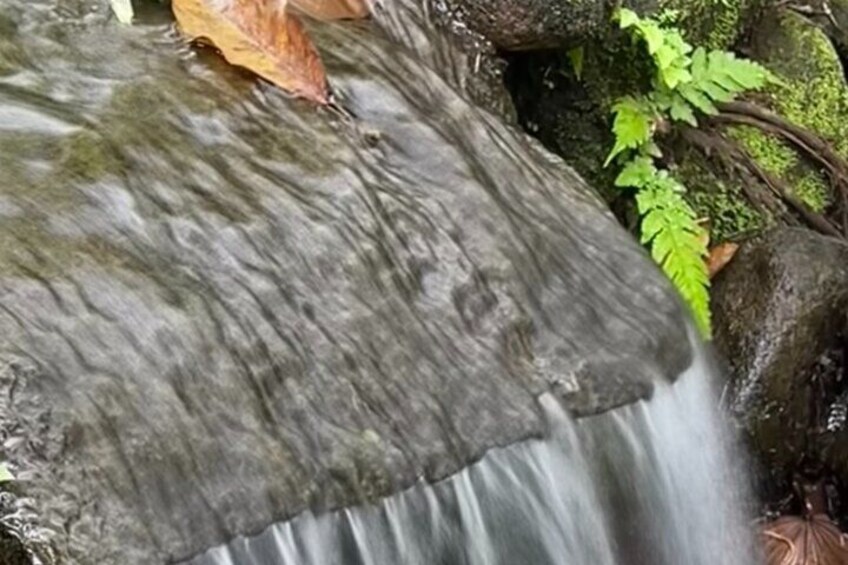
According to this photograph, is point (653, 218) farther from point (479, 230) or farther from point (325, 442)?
point (325, 442)

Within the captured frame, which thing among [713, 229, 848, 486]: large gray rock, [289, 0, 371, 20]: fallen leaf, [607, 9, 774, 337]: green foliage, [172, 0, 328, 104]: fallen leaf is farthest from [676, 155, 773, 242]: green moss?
[172, 0, 328, 104]: fallen leaf

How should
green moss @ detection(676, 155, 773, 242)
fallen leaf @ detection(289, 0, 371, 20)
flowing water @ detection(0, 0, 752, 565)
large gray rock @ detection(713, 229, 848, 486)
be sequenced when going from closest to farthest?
flowing water @ detection(0, 0, 752, 565)
fallen leaf @ detection(289, 0, 371, 20)
large gray rock @ detection(713, 229, 848, 486)
green moss @ detection(676, 155, 773, 242)

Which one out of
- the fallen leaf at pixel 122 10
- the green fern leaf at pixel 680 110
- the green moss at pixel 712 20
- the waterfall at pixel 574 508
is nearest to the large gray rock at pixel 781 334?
the waterfall at pixel 574 508

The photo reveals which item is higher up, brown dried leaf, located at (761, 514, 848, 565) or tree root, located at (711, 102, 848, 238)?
tree root, located at (711, 102, 848, 238)

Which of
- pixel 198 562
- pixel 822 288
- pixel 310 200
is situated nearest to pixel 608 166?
pixel 822 288

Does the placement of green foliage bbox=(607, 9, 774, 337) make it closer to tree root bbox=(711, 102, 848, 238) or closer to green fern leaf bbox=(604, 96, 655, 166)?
green fern leaf bbox=(604, 96, 655, 166)

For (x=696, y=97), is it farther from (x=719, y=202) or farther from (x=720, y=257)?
(x=720, y=257)

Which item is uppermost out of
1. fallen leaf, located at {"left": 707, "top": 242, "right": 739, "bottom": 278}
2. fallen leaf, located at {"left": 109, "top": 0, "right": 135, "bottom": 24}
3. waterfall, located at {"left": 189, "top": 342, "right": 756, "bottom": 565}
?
fallen leaf, located at {"left": 109, "top": 0, "right": 135, "bottom": 24}

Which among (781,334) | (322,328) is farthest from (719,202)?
(322,328)

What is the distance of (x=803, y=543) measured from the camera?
14.5 ft

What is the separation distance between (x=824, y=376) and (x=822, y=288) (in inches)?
11.3

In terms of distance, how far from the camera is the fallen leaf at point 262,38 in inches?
145

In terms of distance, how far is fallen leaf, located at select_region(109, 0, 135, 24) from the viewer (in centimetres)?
384

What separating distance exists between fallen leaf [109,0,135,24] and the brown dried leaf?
2.24 metres
